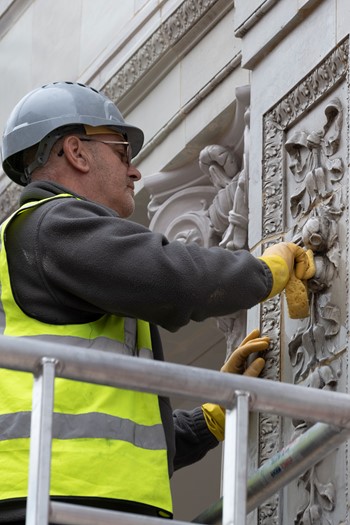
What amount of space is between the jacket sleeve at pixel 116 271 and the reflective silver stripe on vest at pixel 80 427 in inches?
14.7

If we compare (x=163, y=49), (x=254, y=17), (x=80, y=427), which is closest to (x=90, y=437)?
Result: (x=80, y=427)

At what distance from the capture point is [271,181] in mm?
7281

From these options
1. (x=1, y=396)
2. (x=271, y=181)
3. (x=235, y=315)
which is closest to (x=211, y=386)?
(x=1, y=396)

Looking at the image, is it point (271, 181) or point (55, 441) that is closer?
point (55, 441)

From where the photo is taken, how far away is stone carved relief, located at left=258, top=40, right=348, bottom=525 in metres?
6.68

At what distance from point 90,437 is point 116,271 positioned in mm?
545

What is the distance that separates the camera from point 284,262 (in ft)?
Answer: 21.9

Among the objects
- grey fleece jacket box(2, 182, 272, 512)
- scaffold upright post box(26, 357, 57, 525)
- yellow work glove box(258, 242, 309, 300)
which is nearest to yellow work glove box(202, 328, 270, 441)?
yellow work glove box(258, 242, 309, 300)

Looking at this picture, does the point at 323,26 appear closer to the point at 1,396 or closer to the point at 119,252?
the point at 119,252

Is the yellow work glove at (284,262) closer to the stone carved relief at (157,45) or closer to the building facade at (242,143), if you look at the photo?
the building facade at (242,143)

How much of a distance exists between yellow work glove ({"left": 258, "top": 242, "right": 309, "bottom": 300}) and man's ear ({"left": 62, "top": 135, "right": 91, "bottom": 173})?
701mm

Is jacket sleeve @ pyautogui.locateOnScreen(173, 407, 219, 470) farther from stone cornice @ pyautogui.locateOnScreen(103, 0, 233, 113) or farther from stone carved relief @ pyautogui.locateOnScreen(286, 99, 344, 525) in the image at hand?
stone cornice @ pyautogui.locateOnScreen(103, 0, 233, 113)

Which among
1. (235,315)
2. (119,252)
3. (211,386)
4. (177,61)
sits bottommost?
(211,386)

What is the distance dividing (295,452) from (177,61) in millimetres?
3954
